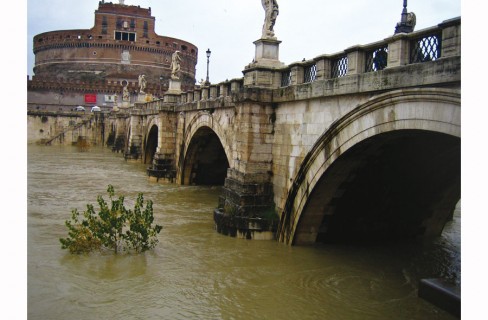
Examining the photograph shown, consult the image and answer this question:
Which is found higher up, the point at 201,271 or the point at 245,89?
the point at 245,89

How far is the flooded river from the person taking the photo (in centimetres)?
821

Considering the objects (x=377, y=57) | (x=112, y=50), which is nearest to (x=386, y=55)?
(x=377, y=57)

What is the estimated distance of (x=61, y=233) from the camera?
12641 mm

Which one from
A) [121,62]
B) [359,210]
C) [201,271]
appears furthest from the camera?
[121,62]

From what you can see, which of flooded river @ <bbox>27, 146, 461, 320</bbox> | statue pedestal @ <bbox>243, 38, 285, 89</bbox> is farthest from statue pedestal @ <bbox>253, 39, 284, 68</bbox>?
flooded river @ <bbox>27, 146, 461, 320</bbox>

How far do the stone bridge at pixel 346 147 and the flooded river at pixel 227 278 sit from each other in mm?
718

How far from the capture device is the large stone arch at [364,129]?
691 cm

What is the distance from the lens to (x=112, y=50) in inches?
2736

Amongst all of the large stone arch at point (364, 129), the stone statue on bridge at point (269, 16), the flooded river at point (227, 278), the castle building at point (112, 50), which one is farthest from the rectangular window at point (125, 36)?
the large stone arch at point (364, 129)

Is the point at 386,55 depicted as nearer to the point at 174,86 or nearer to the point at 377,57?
the point at 377,57

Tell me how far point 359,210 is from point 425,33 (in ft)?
18.8

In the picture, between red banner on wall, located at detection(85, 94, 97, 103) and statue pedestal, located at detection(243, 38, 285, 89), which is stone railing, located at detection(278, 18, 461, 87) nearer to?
statue pedestal, located at detection(243, 38, 285, 89)

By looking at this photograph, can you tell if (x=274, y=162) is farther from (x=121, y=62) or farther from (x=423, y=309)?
(x=121, y=62)
